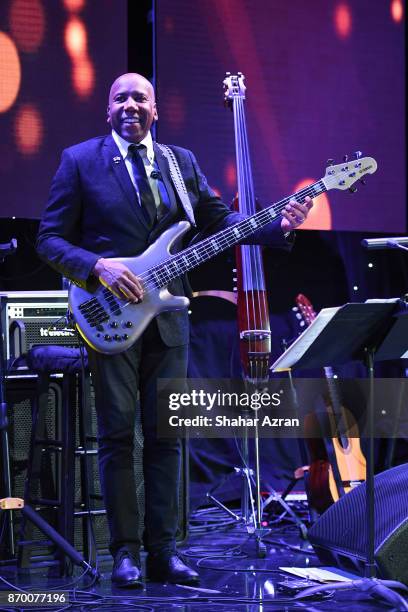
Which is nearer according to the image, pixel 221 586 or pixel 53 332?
pixel 221 586

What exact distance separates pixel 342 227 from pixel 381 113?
2.96 ft

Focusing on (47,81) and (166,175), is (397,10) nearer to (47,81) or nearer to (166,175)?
(47,81)

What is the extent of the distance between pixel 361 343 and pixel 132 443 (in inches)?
40.9

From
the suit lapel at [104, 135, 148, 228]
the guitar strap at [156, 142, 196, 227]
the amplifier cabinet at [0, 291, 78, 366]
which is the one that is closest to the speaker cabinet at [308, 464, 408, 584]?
the guitar strap at [156, 142, 196, 227]

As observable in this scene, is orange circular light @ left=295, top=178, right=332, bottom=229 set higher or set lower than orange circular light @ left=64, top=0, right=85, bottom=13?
lower

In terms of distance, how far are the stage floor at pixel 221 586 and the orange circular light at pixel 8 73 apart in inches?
109

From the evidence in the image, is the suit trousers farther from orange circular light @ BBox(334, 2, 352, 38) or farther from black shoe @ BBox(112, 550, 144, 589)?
orange circular light @ BBox(334, 2, 352, 38)

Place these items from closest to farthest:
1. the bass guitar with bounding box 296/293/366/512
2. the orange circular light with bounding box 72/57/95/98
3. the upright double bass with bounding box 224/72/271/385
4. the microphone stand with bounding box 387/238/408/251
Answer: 1. the microphone stand with bounding box 387/238/408/251
2. the upright double bass with bounding box 224/72/271/385
3. the bass guitar with bounding box 296/293/366/512
4. the orange circular light with bounding box 72/57/95/98

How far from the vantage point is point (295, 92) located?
20.3 ft

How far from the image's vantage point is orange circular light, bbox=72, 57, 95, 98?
18.1 ft

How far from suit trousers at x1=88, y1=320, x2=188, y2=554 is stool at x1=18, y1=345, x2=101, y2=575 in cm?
28

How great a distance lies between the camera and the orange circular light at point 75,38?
5.54 meters

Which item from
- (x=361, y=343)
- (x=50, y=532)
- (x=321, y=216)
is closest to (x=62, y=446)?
(x=50, y=532)

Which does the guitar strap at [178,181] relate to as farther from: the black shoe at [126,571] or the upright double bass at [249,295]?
the black shoe at [126,571]
